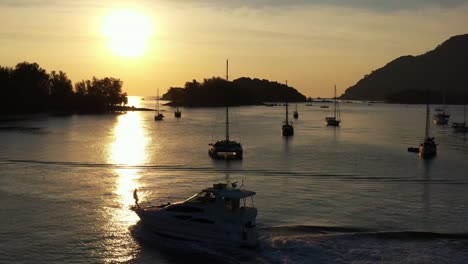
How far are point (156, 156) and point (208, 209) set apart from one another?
50.9 metres

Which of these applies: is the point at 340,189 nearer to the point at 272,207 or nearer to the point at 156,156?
the point at 272,207

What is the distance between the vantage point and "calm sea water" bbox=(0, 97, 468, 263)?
28953 mm

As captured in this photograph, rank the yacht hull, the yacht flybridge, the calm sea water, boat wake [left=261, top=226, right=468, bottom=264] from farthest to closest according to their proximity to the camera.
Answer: the yacht flybridge < the yacht hull < the calm sea water < boat wake [left=261, top=226, right=468, bottom=264]

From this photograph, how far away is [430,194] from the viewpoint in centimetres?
4950

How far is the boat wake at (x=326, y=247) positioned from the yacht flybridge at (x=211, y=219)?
1.50ft

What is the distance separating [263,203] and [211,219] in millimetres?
12810

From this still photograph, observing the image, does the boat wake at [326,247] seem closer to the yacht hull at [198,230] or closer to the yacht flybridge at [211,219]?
the yacht hull at [198,230]

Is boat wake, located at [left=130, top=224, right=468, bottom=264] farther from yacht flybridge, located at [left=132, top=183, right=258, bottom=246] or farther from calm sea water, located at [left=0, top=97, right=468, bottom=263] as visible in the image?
yacht flybridge, located at [left=132, top=183, right=258, bottom=246]

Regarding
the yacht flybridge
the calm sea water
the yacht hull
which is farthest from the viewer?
the yacht flybridge

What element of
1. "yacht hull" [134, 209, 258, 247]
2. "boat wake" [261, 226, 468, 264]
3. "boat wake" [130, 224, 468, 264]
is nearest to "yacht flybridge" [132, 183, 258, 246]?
"yacht hull" [134, 209, 258, 247]

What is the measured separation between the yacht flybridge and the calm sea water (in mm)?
732

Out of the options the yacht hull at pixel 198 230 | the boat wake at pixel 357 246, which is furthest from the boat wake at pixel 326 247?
the yacht hull at pixel 198 230

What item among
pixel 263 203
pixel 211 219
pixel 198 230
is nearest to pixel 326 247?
pixel 211 219

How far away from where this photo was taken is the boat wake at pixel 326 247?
2775 cm
